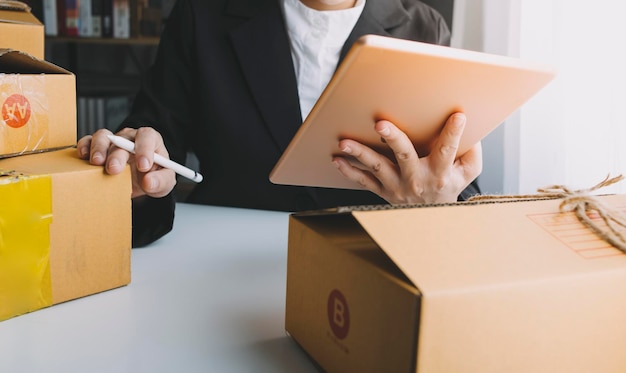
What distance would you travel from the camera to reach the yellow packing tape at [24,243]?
0.63 metres

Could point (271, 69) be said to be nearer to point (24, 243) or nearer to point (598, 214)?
point (24, 243)

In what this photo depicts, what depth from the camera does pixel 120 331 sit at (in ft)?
2.07

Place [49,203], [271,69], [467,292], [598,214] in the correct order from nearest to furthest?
[467,292] → [598,214] → [49,203] → [271,69]

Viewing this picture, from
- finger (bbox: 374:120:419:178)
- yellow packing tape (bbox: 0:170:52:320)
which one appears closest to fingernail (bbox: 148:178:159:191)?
yellow packing tape (bbox: 0:170:52:320)

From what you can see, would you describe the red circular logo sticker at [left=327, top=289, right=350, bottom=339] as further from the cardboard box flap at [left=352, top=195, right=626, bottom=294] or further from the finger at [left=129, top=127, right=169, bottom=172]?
the finger at [left=129, top=127, right=169, bottom=172]

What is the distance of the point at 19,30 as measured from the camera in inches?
34.6

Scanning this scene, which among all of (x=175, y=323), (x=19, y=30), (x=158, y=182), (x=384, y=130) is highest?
(x=19, y=30)

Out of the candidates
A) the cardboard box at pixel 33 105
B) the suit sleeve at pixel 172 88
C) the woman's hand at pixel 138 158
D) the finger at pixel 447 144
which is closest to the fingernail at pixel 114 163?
the woman's hand at pixel 138 158

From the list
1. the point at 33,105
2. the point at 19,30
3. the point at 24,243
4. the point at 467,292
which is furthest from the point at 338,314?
the point at 19,30

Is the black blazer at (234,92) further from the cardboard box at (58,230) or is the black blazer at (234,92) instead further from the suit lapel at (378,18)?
the cardboard box at (58,230)

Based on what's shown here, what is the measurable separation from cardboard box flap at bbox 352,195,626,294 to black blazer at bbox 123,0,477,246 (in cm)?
79

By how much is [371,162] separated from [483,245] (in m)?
0.33

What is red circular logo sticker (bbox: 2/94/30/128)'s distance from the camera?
69 centimetres

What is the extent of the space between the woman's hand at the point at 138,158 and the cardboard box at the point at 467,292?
30cm
